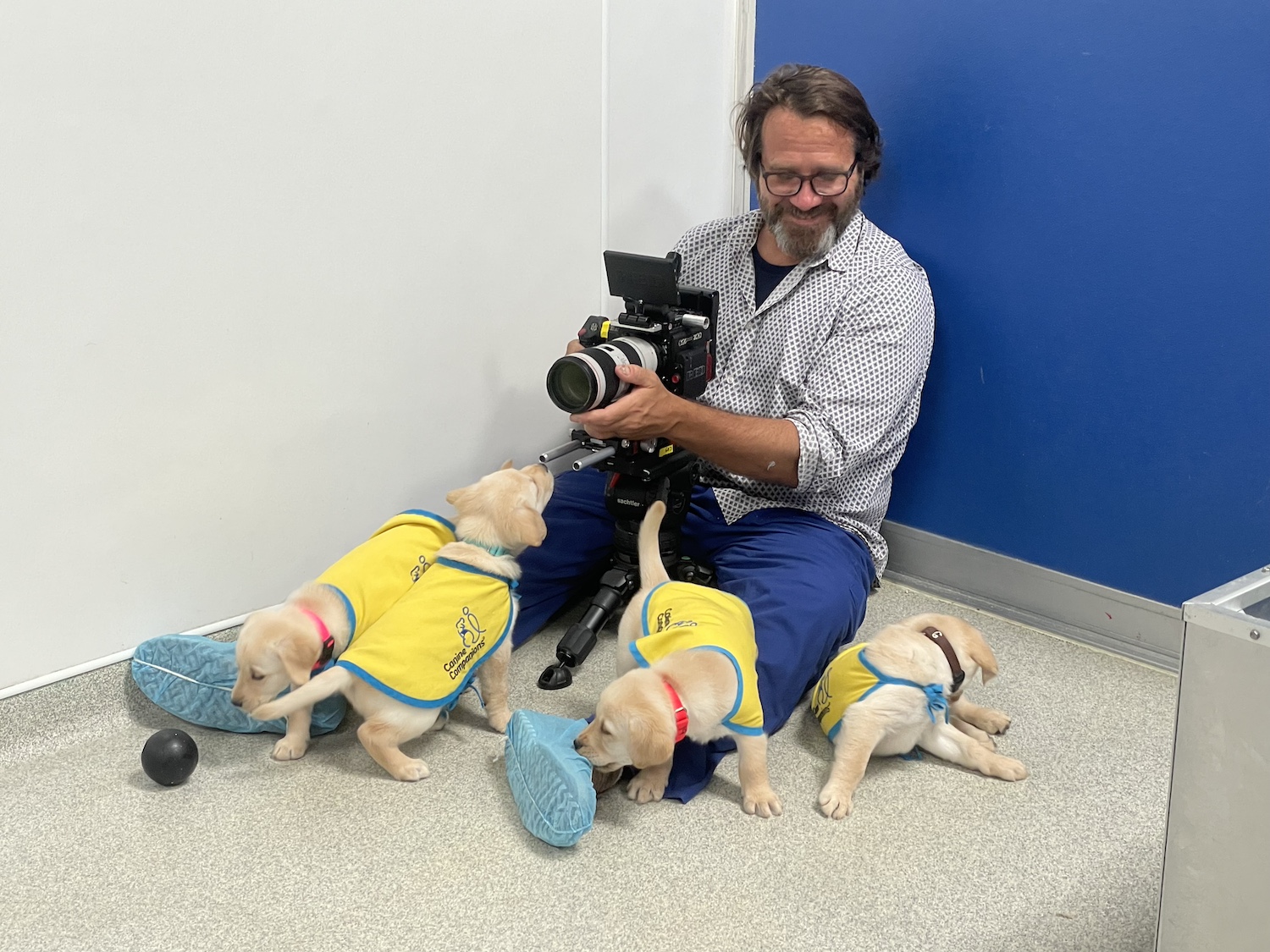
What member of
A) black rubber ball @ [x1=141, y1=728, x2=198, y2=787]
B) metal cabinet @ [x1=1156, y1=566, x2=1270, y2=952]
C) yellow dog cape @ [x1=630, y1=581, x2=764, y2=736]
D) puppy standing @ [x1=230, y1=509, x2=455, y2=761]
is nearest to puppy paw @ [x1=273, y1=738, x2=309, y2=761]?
puppy standing @ [x1=230, y1=509, x2=455, y2=761]

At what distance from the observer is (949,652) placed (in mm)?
1717

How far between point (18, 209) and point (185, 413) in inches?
16.4

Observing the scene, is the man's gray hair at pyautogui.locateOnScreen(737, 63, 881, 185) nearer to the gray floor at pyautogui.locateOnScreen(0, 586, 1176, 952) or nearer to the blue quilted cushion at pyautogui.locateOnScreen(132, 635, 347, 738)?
the gray floor at pyautogui.locateOnScreen(0, 586, 1176, 952)

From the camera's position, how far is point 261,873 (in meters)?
1.53

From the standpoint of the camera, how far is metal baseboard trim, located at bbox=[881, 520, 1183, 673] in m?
2.10

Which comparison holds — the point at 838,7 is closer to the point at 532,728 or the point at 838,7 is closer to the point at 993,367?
the point at 993,367

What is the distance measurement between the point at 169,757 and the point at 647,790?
0.75m

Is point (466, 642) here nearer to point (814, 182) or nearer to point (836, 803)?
point (836, 803)

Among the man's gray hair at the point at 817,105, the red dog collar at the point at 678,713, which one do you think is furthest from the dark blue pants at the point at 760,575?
the man's gray hair at the point at 817,105

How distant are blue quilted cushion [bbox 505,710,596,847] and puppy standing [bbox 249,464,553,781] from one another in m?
0.16

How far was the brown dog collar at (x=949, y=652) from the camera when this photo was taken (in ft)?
5.61

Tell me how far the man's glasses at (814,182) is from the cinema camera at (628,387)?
295 millimetres

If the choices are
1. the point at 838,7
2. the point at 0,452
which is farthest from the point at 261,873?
the point at 838,7

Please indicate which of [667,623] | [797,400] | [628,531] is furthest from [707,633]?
[797,400]
